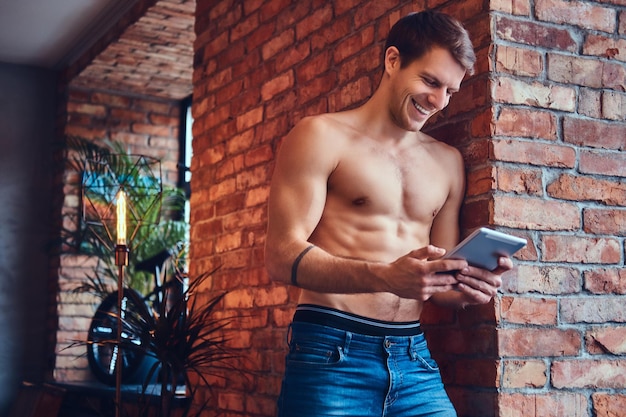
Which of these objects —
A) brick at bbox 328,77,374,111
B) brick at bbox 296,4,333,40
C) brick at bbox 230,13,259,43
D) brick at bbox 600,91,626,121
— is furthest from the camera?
brick at bbox 230,13,259,43

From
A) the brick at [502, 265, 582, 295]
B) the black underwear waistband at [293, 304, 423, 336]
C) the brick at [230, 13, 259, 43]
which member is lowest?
the black underwear waistband at [293, 304, 423, 336]

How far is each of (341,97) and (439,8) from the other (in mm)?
547

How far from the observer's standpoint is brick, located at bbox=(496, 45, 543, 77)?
234cm

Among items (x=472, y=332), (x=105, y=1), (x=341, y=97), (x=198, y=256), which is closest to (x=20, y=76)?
(x=105, y=1)

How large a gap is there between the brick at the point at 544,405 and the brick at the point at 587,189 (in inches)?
21.0

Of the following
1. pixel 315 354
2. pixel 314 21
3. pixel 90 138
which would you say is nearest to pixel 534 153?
pixel 315 354

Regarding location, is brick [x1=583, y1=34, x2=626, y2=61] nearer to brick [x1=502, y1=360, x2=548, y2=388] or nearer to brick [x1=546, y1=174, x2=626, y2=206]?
brick [x1=546, y1=174, x2=626, y2=206]

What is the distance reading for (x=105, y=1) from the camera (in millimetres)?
5203

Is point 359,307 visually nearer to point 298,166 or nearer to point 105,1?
point 298,166

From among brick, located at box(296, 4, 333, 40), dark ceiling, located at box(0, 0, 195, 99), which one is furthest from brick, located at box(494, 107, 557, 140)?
dark ceiling, located at box(0, 0, 195, 99)

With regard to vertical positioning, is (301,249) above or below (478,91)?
below

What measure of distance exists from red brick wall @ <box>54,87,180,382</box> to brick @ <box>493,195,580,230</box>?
13.4 feet

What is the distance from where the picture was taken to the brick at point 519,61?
234cm

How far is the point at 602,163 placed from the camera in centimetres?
245
